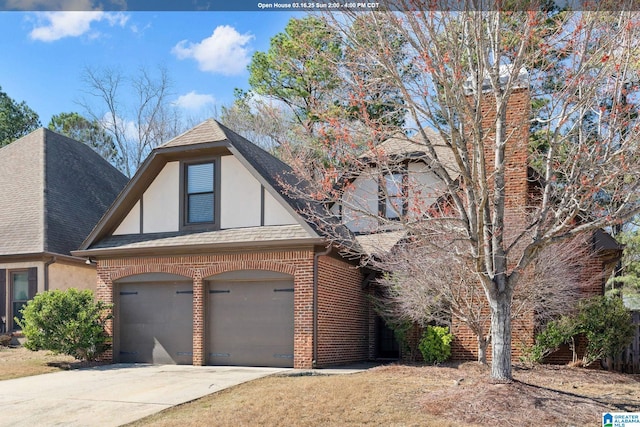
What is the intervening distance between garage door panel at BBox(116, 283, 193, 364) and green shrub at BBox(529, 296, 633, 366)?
8.32 metres

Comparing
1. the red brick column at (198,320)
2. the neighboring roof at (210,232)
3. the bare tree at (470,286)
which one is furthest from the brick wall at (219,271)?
the bare tree at (470,286)

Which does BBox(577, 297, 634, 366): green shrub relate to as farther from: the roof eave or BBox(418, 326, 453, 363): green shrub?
the roof eave

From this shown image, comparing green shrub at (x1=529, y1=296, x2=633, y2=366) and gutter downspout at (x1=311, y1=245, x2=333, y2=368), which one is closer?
green shrub at (x1=529, y1=296, x2=633, y2=366)

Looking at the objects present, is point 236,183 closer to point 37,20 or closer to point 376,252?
point 376,252

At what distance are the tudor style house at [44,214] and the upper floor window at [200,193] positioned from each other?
18.2 ft

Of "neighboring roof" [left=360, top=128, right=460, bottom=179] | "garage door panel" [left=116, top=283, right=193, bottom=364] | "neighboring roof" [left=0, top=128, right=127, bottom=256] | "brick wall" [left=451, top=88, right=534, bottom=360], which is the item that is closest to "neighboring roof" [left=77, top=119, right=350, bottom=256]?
"garage door panel" [left=116, top=283, right=193, bottom=364]

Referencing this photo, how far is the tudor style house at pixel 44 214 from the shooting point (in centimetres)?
1909

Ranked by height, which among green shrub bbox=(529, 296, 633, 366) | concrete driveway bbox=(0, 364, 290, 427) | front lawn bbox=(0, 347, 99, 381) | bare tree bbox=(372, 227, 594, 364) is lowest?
front lawn bbox=(0, 347, 99, 381)

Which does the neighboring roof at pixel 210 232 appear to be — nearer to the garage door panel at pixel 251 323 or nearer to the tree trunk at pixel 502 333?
the garage door panel at pixel 251 323

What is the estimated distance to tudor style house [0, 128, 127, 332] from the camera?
19094 mm

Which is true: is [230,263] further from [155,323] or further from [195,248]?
[155,323]

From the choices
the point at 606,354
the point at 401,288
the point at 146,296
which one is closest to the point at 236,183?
the point at 146,296

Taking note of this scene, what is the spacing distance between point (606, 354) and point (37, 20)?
78.1ft

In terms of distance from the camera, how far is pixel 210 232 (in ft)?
51.2
